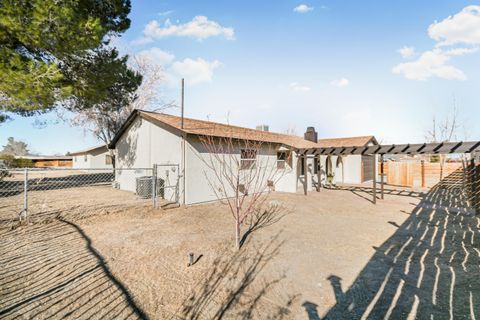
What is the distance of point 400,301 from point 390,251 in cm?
216

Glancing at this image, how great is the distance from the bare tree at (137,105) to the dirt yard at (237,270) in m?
16.0

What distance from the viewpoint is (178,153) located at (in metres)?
9.76

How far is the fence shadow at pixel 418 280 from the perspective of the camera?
9.62 ft

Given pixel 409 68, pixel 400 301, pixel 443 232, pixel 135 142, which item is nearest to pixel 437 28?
pixel 409 68

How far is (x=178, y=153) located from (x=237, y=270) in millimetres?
6765

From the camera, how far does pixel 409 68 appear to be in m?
15.9

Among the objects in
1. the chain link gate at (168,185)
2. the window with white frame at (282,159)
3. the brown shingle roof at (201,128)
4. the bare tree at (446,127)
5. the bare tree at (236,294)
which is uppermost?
the bare tree at (446,127)

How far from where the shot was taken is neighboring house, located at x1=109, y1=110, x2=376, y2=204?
9.53m

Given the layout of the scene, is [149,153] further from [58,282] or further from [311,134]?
[311,134]

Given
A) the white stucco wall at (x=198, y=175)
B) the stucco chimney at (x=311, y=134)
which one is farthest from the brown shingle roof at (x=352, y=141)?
the white stucco wall at (x=198, y=175)

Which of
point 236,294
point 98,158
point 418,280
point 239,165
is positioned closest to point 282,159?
point 239,165

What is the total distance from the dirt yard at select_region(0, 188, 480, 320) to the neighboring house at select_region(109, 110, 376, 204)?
114 inches

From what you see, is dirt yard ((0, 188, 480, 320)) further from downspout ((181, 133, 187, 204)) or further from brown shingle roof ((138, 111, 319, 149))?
brown shingle roof ((138, 111, 319, 149))

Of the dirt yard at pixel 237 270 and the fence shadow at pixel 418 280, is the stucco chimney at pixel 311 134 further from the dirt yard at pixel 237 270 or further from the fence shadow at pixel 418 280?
the fence shadow at pixel 418 280
